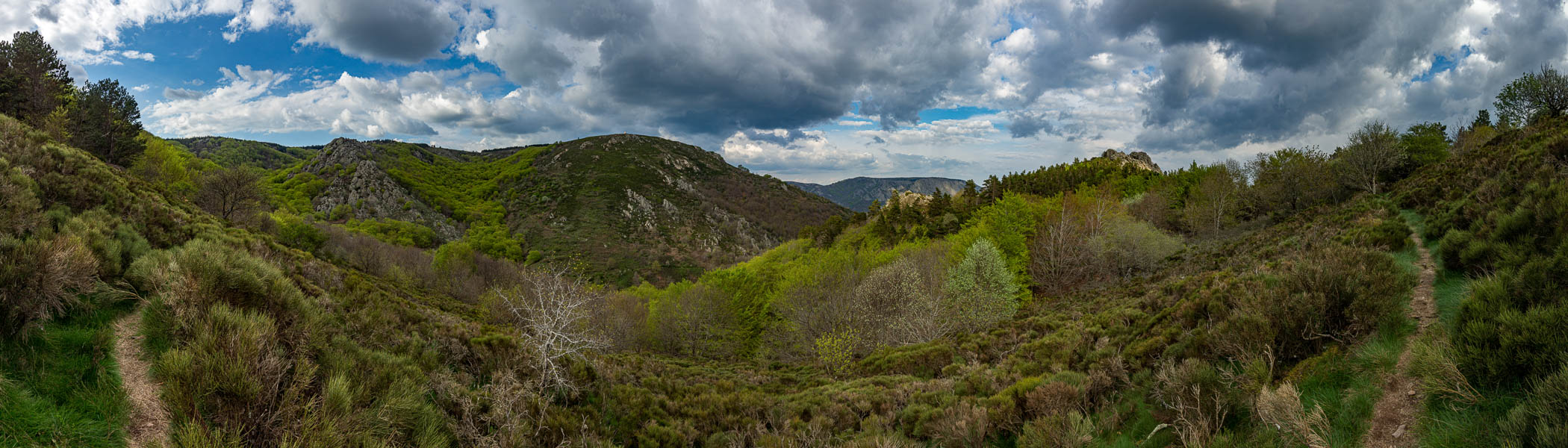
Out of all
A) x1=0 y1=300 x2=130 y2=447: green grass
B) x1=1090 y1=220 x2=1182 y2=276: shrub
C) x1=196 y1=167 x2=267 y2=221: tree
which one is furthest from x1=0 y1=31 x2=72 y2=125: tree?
x1=1090 y1=220 x2=1182 y2=276: shrub

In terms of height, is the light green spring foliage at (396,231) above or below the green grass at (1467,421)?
below

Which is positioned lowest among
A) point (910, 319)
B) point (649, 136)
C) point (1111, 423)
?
point (910, 319)

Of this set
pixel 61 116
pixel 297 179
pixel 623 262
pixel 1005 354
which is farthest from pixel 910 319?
pixel 297 179

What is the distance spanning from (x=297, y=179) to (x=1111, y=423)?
447 ft

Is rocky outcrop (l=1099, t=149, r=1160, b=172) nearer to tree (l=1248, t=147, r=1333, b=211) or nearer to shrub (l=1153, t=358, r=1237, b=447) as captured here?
tree (l=1248, t=147, r=1333, b=211)

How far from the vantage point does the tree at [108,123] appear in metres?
33.1

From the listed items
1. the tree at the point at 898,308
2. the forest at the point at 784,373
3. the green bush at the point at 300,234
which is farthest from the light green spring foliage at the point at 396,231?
the forest at the point at 784,373

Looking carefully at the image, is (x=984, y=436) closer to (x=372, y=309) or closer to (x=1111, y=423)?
(x=1111, y=423)

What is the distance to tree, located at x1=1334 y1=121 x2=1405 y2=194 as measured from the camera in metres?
36.2

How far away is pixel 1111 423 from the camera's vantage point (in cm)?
699

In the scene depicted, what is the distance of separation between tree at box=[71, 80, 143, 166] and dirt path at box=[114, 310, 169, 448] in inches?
1853

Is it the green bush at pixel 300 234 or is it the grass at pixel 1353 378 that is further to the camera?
the green bush at pixel 300 234

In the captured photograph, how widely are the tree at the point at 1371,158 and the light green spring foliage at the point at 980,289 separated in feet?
107

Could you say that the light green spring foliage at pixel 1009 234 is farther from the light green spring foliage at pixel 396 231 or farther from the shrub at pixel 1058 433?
the light green spring foliage at pixel 396 231
